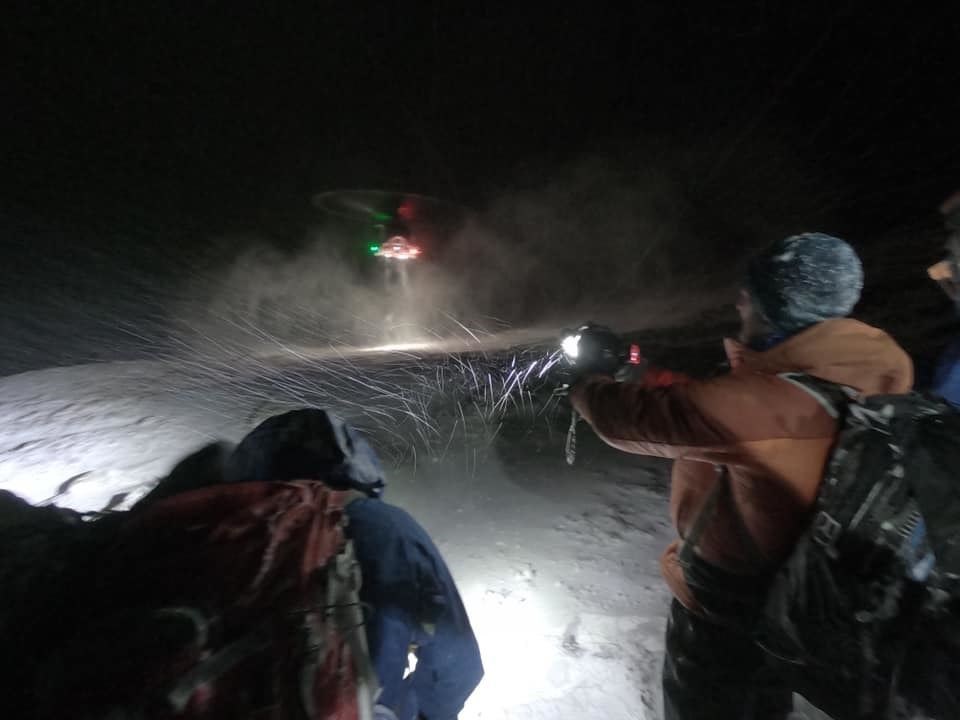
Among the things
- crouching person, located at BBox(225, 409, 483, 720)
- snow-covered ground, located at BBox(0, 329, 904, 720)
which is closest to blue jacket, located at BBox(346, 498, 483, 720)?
crouching person, located at BBox(225, 409, 483, 720)

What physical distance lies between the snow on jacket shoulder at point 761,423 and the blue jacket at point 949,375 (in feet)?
4.27

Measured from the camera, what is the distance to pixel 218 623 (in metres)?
1.12

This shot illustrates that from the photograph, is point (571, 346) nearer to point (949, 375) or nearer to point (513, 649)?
point (513, 649)

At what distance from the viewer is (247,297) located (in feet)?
59.1

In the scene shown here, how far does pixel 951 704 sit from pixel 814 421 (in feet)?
2.33

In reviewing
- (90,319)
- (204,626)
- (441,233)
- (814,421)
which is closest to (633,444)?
(814,421)

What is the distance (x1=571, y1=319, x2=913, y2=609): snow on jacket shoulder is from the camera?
4.12 feet

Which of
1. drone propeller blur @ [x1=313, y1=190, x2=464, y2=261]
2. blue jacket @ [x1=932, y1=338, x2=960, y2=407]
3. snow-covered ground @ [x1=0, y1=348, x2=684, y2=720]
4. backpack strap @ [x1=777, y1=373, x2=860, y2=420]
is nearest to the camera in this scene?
backpack strap @ [x1=777, y1=373, x2=860, y2=420]

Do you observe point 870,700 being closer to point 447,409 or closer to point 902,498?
point 902,498

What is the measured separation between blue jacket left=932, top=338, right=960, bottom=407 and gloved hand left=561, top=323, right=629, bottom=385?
158cm

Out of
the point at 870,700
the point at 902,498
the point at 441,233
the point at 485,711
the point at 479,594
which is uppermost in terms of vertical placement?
the point at 441,233

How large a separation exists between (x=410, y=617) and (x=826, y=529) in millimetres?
1121

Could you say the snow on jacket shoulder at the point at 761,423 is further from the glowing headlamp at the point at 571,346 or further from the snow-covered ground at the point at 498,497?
the snow-covered ground at the point at 498,497

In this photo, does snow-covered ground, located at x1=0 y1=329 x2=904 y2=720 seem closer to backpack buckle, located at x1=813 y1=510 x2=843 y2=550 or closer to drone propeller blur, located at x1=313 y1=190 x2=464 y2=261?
backpack buckle, located at x1=813 y1=510 x2=843 y2=550
